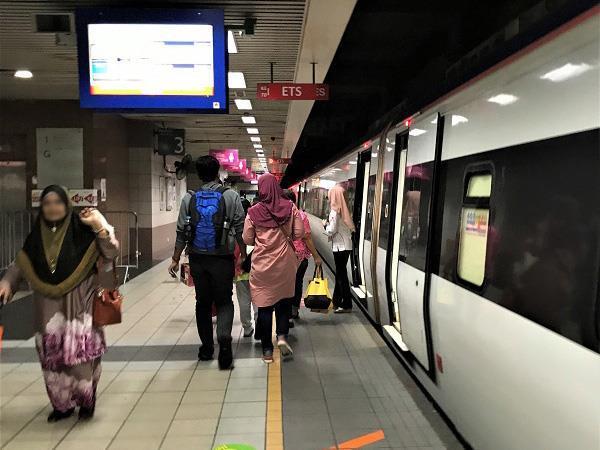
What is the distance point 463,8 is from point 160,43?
440cm

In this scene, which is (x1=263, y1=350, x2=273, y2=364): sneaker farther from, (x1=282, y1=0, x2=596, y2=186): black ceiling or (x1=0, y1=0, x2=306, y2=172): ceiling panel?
(x1=0, y1=0, x2=306, y2=172): ceiling panel

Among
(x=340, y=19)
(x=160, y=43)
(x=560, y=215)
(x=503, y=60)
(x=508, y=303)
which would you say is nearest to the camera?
(x=560, y=215)

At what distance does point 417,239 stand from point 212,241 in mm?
1852

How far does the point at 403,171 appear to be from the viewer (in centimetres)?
557

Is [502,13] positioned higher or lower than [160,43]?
higher

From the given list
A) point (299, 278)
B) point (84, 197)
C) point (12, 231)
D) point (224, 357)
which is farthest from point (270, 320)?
point (12, 231)

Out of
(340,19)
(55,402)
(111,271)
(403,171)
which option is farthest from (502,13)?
(55,402)

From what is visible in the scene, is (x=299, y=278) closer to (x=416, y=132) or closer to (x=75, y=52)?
(x=416, y=132)

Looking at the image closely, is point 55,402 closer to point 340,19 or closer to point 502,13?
point 340,19

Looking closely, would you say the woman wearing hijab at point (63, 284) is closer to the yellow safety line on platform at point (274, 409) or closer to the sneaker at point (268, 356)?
the yellow safety line on platform at point (274, 409)

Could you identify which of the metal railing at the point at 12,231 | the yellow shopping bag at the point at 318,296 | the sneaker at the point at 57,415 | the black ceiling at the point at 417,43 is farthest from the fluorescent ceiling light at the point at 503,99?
the metal railing at the point at 12,231

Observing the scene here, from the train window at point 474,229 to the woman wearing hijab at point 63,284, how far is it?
2.44 m

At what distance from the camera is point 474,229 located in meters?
3.15

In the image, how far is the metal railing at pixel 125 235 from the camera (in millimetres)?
11484
